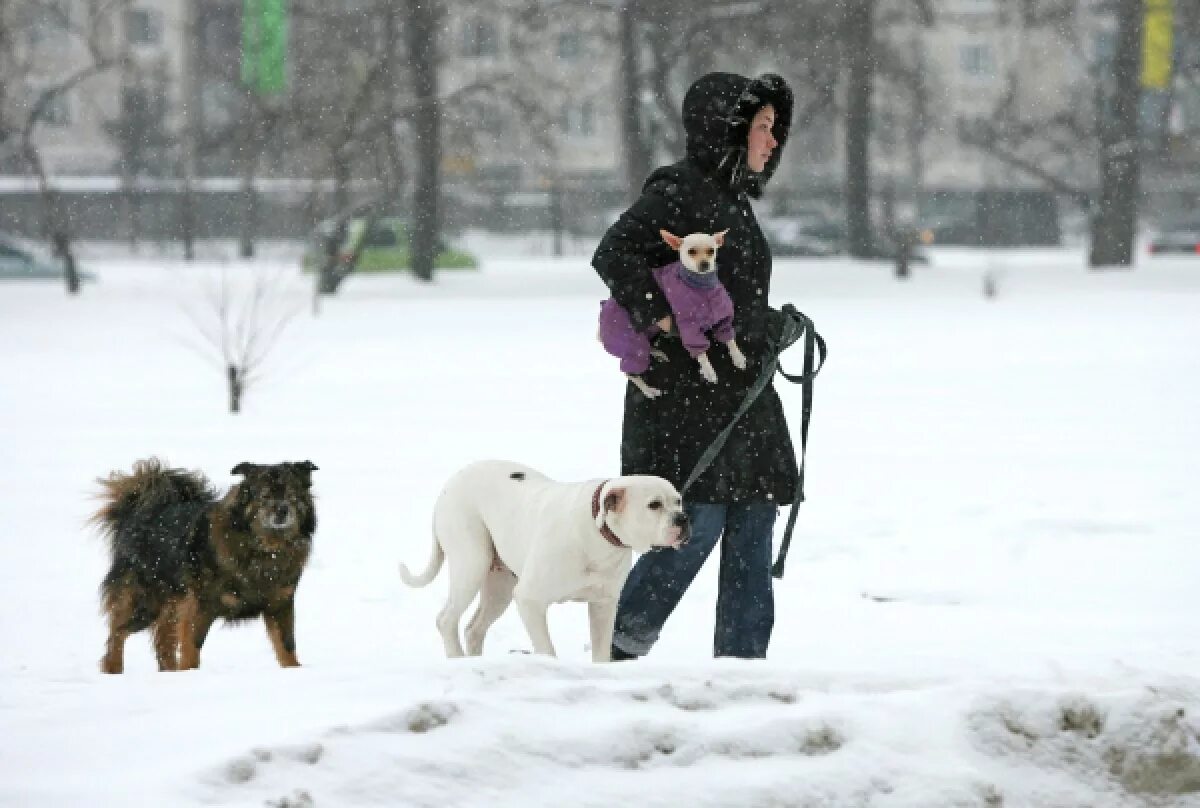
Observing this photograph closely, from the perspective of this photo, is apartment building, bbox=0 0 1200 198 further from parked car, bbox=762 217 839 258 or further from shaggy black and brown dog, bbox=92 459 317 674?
shaggy black and brown dog, bbox=92 459 317 674

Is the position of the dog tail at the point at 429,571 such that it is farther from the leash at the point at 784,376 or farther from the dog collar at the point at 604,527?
the leash at the point at 784,376

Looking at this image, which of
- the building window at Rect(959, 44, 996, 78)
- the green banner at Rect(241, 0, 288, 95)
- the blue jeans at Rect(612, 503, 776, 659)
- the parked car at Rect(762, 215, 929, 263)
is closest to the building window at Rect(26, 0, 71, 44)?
the green banner at Rect(241, 0, 288, 95)

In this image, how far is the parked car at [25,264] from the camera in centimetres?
3816

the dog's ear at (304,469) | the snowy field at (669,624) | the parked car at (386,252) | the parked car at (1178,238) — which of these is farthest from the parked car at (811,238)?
the dog's ear at (304,469)

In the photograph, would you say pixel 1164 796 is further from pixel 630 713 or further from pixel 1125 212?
pixel 1125 212

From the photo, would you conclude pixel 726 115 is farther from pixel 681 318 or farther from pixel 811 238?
pixel 811 238

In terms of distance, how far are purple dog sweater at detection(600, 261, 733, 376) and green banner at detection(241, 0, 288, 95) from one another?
30241 mm

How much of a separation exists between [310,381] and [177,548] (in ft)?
40.8

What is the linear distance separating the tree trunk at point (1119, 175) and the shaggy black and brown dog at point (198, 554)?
35.0 m

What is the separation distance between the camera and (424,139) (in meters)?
35.3

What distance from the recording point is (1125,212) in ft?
127

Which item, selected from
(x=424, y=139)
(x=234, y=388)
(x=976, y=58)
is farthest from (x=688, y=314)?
(x=976, y=58)

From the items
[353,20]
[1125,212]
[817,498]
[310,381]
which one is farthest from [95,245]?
[817,498]

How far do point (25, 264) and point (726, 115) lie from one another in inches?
1413
